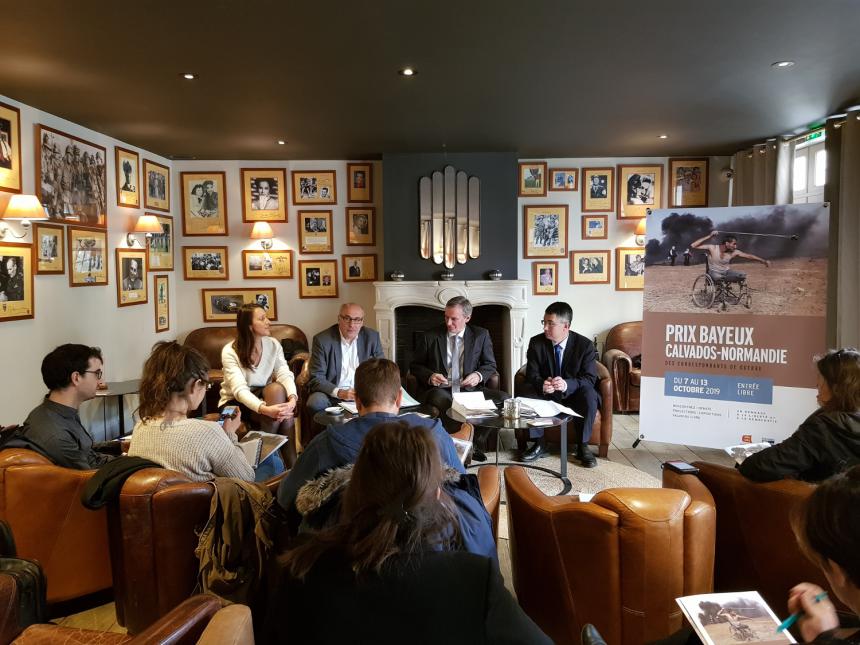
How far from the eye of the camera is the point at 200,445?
7.72 ft

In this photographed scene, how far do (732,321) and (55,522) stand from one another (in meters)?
4.22

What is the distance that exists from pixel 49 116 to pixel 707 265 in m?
5.18

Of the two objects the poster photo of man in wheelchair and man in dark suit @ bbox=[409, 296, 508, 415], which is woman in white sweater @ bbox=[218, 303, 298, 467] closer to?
man in dark suit @ bbox=[409, 296, 508, 415]

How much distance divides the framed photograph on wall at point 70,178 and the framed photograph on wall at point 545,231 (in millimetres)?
4410

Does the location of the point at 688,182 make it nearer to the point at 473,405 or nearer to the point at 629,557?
the point at 473,405

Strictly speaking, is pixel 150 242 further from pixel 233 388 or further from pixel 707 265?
pixel 707 265

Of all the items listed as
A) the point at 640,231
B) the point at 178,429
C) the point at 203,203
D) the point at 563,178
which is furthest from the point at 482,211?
the point at 178,429

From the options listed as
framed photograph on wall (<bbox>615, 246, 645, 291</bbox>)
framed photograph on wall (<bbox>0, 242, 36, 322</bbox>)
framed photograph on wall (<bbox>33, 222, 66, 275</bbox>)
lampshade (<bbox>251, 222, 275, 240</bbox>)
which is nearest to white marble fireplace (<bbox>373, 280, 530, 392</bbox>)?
framed photograph on wall (<bbox>615, 246, 645, 291</bbox>)

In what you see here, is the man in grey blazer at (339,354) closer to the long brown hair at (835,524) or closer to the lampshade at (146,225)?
the lampshade at (146,225)

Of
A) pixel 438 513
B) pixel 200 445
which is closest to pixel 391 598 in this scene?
pixel 438 513

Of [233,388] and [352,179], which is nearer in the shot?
[233,388]

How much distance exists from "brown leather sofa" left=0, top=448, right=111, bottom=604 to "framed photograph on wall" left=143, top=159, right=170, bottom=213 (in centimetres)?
449

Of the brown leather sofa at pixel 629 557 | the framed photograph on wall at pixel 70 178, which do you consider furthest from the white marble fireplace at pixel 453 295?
the brown leather sofa at pixel 629 557

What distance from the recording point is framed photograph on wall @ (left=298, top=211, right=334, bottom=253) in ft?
23.2
